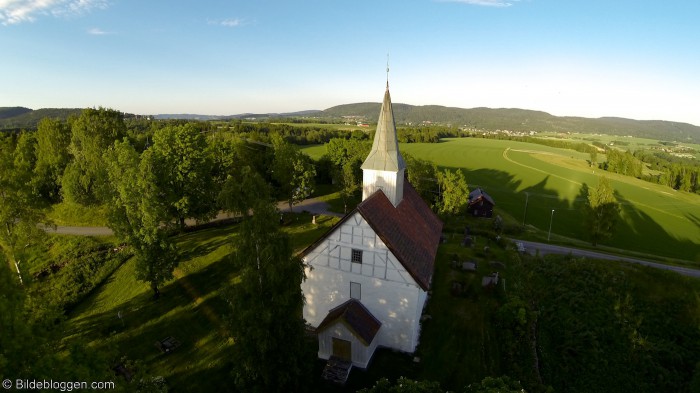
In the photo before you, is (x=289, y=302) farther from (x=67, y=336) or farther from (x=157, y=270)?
(x=67, y=336)

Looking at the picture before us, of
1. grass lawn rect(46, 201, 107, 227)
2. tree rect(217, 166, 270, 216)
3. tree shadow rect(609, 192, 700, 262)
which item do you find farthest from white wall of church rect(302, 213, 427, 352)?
tree shadow rect(609, 192, 700, 262)

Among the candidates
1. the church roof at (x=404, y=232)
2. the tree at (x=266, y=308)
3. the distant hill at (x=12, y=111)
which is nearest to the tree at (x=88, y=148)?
the church roof at (x=404, y=232)

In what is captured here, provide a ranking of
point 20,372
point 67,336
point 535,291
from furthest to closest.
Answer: point 535,291, point 67,336, point 20,372

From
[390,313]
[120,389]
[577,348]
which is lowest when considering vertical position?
[577,348]

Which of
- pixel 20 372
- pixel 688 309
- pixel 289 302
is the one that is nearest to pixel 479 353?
pixel 289 302

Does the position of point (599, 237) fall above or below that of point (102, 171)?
below

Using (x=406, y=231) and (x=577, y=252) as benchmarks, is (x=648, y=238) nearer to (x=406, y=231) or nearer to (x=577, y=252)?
(x=577, y=252)
